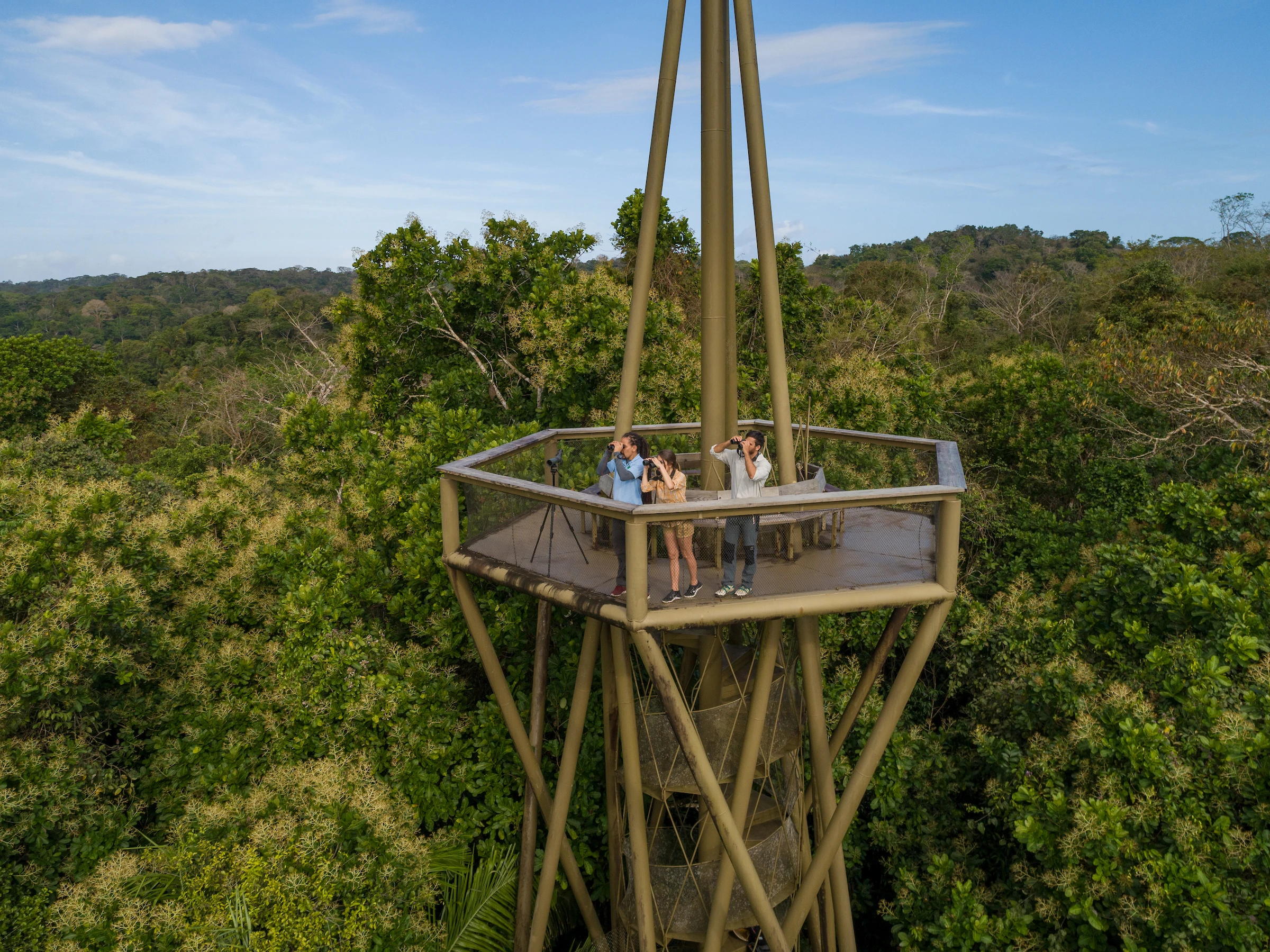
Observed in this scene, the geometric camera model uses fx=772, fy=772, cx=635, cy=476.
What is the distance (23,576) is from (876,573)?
8993mm

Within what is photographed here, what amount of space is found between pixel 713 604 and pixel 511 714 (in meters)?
2.98

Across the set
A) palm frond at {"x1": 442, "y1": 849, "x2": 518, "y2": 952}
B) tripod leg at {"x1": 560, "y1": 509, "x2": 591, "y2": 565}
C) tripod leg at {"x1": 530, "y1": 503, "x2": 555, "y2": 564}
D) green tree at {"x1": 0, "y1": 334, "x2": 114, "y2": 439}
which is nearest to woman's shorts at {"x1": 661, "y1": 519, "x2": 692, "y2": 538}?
tripod leg at {"x1": 560, "y1": 509, "x2": 591, "y2": 565}

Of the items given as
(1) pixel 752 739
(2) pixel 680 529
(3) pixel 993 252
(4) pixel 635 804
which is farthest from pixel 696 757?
(3) pixel 993 252

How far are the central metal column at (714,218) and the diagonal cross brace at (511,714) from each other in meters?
2.43

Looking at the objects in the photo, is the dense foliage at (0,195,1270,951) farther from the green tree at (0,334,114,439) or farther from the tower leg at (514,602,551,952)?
the green tree at (0,334,114,439)

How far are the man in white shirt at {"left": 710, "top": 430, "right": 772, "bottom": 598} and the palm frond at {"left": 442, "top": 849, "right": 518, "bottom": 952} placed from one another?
5.23 metres

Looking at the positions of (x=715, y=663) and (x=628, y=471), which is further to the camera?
(x=715, y=663)

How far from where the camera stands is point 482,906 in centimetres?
834

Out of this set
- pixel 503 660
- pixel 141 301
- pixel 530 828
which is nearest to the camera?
pixel 530 828

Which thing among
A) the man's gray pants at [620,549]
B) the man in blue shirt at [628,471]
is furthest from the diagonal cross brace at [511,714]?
the man's gray pants at [620,549]

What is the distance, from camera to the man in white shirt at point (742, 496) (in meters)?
5.47

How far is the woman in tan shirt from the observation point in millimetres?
5477

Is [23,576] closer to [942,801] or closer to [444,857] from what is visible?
[444,857]

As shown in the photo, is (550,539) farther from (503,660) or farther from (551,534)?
(503,660)
